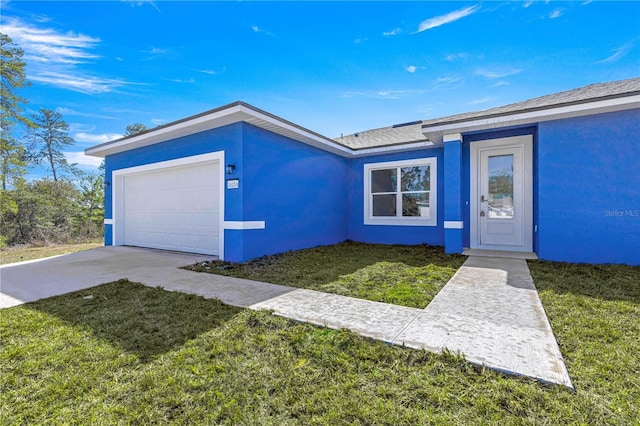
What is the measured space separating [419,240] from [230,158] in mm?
5776

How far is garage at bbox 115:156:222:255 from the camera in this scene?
7.12m

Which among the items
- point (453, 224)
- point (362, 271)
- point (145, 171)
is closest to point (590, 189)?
point (453, 224)

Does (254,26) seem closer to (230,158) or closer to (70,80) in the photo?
(230,158)

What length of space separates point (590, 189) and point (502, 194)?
5.94 feet

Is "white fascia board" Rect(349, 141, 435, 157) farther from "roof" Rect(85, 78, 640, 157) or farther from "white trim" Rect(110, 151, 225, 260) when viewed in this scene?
"white trim" Rect(110, 151, 225, 260)

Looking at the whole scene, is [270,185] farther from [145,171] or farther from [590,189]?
[590,189]

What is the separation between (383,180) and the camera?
363 inches

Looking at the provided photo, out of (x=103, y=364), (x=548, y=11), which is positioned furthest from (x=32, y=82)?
(x=548, y=11)

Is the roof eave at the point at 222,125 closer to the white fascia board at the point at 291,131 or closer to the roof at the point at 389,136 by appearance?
the white fascia board at the point at 291,131

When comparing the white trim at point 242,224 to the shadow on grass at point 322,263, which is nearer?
the shadow on grass at point 322,263

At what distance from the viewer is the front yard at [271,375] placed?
65.7 inches

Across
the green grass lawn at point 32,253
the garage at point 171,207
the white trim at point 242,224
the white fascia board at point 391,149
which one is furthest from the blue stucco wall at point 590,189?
the green grass lawn at point 32,253

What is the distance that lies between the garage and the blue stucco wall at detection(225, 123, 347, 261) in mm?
922

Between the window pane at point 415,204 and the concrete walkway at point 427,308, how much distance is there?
253cm
